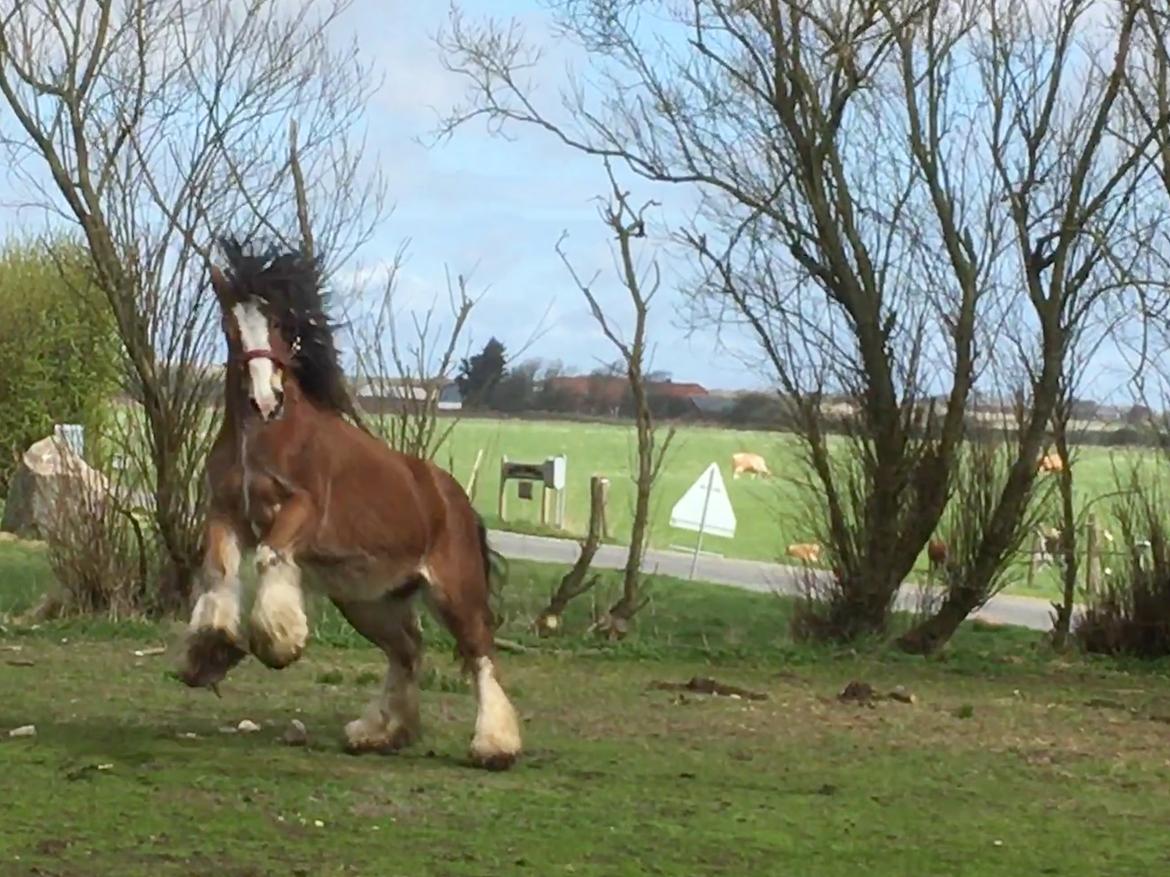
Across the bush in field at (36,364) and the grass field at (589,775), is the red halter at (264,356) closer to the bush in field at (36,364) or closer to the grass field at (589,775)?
the grass field at (589,775)

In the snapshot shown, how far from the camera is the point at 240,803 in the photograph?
7.08m

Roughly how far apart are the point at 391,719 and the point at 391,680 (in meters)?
0.17

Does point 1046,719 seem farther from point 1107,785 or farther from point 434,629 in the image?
point 434,629

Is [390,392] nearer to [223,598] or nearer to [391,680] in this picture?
[391,680]

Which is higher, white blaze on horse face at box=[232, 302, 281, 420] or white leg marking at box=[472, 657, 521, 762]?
white blaze on horse face at box=[232, 302, 281, 420]

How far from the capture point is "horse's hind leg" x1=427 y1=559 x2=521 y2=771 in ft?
27.0

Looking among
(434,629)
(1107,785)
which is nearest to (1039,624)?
(434,629)

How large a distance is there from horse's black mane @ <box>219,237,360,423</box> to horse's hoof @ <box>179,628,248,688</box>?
1.14m

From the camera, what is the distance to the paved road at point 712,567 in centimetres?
2295

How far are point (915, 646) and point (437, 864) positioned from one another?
9.48 m

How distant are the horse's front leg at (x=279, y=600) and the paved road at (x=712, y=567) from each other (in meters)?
11.6

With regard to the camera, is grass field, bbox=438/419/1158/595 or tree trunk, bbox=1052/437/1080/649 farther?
grass field, bbox=438/419/1158/595

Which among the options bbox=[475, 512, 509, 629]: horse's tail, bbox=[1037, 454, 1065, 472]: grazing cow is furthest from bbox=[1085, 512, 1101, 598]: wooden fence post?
bbox=[475, 512, 509, 629]: horse's tail

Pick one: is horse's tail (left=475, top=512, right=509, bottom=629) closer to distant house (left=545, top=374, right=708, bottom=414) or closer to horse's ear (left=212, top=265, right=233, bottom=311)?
horse's ear (left=212, top=265, right=233, bottom=311)
